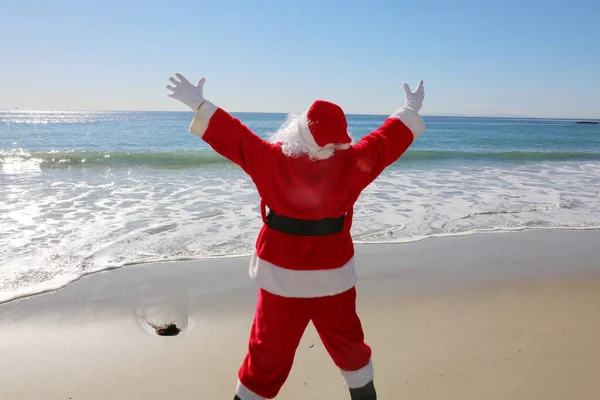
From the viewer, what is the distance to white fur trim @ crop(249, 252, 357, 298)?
75.1 inches

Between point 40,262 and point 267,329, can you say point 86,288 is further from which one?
point 267,329

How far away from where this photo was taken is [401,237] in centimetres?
557

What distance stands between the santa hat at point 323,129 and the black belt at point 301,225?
0.27 m

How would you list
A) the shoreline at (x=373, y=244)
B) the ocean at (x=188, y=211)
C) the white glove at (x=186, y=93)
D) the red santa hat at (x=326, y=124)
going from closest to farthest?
1. the red santa hat at (x=326, y=124)
2. the white glove at (x=186, y=93)
3. the shoreline at (x=373, y=244)
4. the ocean at (x=188, y=211)

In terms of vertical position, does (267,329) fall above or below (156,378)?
above

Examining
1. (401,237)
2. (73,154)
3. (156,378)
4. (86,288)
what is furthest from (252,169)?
(73,154)

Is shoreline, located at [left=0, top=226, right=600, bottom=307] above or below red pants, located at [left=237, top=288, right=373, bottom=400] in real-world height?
below

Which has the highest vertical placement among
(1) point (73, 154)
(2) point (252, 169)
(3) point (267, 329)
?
(2) point (252, 169)

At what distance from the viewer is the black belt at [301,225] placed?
1887 millimetres

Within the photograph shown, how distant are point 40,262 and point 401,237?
12.6ft

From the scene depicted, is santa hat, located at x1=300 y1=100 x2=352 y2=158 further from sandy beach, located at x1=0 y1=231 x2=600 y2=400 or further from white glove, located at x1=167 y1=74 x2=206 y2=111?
sandy beach, located at x1=0 y1=231 x2=600 y2=400

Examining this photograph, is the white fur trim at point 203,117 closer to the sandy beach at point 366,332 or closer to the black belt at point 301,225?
the black belt at point 301,225

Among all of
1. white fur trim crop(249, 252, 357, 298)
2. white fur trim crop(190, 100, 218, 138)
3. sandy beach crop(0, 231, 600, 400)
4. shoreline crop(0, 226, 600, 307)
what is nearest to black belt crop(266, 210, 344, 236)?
white fur trim crop(249, 252, 357, 298)

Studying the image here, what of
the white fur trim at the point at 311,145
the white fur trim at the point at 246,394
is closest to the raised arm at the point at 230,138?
the white fur trim at the point at 311,145
